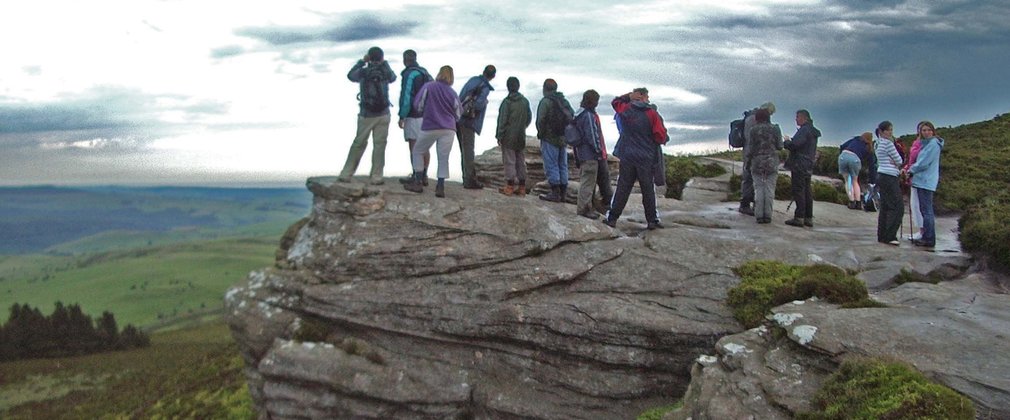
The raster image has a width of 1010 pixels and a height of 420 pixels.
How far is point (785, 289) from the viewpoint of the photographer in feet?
50.4

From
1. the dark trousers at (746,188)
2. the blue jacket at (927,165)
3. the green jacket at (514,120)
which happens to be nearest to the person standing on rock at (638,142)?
the green jacket at (514,120)

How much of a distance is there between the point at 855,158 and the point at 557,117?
1560cm

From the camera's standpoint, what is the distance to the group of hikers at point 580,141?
1928cm

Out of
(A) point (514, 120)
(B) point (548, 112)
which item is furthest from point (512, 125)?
(B) point (548, 112)

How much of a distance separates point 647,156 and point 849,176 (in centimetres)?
1533

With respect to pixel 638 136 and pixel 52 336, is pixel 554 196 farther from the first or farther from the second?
pixel 52 336

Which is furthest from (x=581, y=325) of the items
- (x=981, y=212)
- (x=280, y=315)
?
(x=981, y=212)

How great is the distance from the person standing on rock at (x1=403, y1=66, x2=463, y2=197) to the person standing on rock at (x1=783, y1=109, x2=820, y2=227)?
12.4m

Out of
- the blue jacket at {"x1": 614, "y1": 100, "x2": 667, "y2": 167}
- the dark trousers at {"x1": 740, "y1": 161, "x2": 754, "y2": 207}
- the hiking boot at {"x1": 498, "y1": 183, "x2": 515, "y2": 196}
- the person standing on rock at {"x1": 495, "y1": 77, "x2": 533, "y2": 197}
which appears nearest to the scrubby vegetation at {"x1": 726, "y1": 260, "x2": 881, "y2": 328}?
the blue jacket at {"x1": 614, "y1": 100, "x2": 667, "y2": 167}

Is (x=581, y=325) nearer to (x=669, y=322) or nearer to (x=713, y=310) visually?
(x=669, y=322)

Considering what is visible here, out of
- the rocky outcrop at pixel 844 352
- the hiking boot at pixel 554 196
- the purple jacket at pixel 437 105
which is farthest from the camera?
the hiking boot at pixel 554 196

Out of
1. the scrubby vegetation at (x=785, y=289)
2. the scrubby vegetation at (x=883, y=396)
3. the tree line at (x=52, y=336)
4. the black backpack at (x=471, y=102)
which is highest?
the black backpack at (x=471, y=102)

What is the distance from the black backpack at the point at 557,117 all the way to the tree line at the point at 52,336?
104241 millimetres

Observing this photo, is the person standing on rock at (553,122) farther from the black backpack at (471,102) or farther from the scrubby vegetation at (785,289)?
the scrubby vegetation at (785,289)
